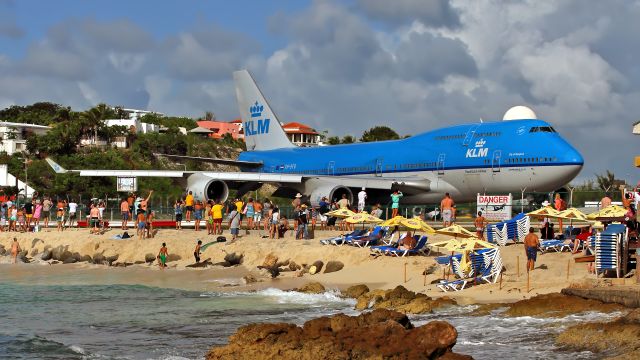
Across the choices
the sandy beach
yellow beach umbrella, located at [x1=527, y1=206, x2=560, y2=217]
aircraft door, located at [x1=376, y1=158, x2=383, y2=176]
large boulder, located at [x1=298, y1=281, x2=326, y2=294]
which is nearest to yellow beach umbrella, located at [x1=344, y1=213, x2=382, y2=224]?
the sandy beach

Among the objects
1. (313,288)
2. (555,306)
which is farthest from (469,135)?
(555,306)

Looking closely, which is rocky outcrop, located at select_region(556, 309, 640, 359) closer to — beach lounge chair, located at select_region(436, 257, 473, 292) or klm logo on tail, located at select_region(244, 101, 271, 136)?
beach lounge chair, located at select_region(436, 257, 473, 292)

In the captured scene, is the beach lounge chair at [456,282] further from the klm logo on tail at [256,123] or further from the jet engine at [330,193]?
the klm logo on tail at [256,123]

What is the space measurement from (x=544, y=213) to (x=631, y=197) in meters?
2.71

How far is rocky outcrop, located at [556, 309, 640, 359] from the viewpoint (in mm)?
15773

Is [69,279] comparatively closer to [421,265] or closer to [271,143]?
[421,265]

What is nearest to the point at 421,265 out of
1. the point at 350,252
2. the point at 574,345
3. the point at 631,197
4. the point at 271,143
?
the point at 350,252

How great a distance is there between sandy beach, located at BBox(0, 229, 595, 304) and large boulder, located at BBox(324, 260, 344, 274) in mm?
162

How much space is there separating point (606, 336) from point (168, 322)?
9.85 metres

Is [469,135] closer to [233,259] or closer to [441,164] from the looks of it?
[441,164]

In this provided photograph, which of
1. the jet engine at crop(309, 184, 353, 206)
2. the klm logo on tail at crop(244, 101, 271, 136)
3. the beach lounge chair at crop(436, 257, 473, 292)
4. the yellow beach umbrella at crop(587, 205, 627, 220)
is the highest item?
the klm logo on tail at crop(244, 101, 271, 136)

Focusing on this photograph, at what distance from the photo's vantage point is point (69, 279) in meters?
32.3

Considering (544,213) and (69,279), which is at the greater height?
(544,213)

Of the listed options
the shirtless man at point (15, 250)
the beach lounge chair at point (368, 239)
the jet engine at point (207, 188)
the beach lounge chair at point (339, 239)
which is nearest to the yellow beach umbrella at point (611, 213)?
the beach lounge chair at point (368, 239)
